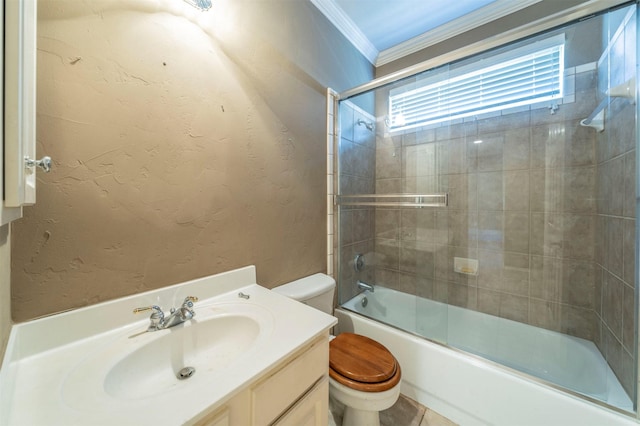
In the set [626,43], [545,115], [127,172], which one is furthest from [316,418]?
[545,115]

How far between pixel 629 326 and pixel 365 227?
139 centimetres

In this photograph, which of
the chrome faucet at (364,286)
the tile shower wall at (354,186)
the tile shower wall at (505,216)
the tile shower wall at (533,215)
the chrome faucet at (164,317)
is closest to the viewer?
the chrome faucet at (164,317)

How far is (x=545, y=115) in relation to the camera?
57.9 inches

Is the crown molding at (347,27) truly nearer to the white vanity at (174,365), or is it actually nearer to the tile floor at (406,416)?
the white vanity at (174,365)

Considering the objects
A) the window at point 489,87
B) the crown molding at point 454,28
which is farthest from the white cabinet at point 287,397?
the crown molding at point 454,28

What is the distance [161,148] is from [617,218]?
208 cm

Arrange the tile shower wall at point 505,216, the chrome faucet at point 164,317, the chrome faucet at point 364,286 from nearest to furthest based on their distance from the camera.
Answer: the chrome faucet at point 164,317
the tile shower wall at point 505,216
the chrome faucet at point 364,286

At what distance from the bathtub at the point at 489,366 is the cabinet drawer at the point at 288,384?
81 cm

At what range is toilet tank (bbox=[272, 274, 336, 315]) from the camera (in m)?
1.24

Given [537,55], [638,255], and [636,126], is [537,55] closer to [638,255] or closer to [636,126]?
[636,126]

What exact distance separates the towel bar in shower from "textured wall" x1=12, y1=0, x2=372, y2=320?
0.50 metres

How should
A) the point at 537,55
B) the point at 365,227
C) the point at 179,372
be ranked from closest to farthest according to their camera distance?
1. the point at 179,372
2. the point at 537,55
3. the point at 365,227

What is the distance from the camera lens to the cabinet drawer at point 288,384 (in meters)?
0.58

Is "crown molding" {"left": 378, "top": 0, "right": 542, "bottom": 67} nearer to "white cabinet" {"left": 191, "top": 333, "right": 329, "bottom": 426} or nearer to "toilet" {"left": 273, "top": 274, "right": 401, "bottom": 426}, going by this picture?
"toilet" {"left": 273, "top": 274, "right": 401, "bottom": 426}
